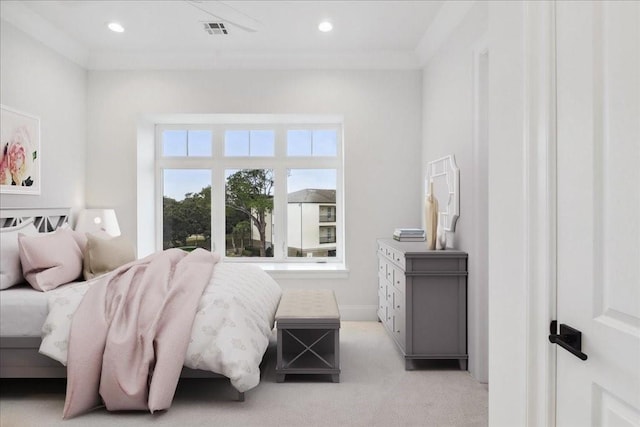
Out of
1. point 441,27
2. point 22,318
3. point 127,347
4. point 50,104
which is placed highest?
point 441,27

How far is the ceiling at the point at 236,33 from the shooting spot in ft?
11.2

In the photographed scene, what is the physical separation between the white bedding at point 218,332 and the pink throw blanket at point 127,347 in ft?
0.24

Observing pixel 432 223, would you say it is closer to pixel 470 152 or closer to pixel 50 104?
pixel 470 152

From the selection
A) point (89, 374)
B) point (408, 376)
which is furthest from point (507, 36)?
point (89, 374)

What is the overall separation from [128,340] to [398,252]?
200 centimetres

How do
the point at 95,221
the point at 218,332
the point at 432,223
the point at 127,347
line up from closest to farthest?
the point at 127,347 < the point at 218,332 < the point at 432,223 < the point at 95,221

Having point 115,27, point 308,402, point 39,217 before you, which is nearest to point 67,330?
point 308,402

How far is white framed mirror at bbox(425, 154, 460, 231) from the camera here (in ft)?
10.7

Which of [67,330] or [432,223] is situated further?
[432,223]

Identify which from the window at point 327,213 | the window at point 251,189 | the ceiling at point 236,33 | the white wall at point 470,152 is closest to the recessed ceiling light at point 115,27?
the ceiling at point 236,33

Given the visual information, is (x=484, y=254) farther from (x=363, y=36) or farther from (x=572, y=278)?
(x=363, y=36)

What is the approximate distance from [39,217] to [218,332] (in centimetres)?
240

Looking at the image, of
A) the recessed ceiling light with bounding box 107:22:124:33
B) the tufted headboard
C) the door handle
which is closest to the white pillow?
the tufted headboard

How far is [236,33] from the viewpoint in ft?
13.1
